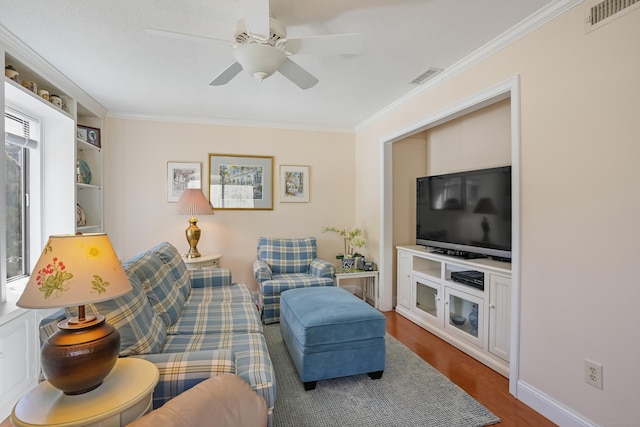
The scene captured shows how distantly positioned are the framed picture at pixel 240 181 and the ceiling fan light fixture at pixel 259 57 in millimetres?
2423

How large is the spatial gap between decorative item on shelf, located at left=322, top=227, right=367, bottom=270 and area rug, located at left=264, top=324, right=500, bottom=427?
1.59 metres

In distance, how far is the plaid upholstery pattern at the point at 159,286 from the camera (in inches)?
79.4

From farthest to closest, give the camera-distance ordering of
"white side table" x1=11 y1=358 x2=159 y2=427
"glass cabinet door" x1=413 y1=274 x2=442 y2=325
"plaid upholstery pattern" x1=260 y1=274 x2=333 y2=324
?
"plaid upholstery pattern" x1=260 y1=274 x2=333 y2=324 → "glass cabinet door" x1=413 y1=274 x2=442 y2=325 → "white side table" x1=11 y1=358 x2=159 y2=427

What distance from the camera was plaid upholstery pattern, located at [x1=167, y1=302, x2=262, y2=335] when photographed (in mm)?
2109

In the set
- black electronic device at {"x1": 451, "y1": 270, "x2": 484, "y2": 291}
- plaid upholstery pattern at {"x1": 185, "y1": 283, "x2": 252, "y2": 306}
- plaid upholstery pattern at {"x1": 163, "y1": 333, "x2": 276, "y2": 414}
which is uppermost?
black electronic device at {"x1": 451, "y1": 270, "x2": 484, "y2": 291}

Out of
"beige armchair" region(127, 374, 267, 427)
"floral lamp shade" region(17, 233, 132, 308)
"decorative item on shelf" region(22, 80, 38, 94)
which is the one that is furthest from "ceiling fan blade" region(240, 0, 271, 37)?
"decorative item on shelf" region(22, 80, 38, 94)

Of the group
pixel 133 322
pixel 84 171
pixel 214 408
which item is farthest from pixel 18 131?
pixel 214 408

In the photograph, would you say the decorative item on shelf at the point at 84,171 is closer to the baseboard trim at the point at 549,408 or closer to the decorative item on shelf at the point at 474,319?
the decorative item on shelf at the point at 474,319

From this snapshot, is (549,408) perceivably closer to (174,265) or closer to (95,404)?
(95,404)

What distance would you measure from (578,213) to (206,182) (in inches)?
151

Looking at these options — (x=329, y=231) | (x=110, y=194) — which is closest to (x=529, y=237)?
(x=329, y=231)

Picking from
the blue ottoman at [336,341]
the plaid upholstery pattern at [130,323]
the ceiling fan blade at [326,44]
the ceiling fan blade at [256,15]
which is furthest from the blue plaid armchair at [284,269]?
the ceiling fan blade at [256,15]

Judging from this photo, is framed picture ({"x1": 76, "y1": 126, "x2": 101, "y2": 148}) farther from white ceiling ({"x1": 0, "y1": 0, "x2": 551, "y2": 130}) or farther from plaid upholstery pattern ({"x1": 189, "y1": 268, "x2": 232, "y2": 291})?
plaid upholstery pattern ({"x1": 189, "y1": 268, "x2": 232, "y2": 291})

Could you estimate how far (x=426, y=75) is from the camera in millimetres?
2777
